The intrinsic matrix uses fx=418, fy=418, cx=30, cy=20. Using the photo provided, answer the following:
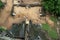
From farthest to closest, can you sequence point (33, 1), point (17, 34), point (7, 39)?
point (33, 1) < point (17, 34) < point (7, 39)

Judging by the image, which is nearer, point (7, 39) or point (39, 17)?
point (7, 39)

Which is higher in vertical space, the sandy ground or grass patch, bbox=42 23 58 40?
the sandy ground

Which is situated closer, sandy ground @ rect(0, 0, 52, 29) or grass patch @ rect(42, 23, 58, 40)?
grass patch @ rect(42, 23, 58, 40)

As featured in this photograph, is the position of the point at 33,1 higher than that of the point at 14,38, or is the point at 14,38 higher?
the point at 33,1

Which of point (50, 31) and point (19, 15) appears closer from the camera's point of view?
point (50, 31)

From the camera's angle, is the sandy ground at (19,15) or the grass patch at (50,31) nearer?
the grass patch at (50,31)

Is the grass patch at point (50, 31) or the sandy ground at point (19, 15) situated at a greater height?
the sandy ground at point (19, 15)

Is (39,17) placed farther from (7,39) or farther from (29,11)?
(7,39)

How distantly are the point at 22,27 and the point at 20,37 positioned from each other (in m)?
0.73

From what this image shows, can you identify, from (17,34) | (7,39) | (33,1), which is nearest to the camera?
(7,39)

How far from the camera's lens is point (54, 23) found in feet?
67.6

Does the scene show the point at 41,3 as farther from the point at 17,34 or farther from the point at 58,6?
the point at 17,34

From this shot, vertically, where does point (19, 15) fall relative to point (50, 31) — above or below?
above

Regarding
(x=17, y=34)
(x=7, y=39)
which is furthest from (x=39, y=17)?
(x=7, y=39)
